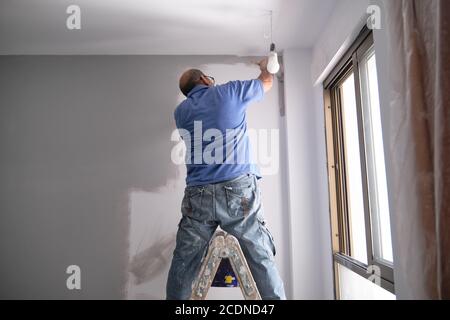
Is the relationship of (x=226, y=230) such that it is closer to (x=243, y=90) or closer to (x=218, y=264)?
(x=218, y=264)

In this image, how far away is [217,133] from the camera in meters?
1.76

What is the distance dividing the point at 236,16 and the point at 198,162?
113 cm

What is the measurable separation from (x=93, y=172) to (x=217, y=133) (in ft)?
4.28

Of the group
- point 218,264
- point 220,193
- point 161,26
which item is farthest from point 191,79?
point 218,264

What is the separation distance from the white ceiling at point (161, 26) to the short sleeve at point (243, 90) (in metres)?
0.60

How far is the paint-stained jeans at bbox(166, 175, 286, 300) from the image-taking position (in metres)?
1.58

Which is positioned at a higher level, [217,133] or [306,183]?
[217,133]

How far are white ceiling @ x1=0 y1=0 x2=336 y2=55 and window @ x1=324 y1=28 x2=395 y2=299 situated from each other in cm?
47

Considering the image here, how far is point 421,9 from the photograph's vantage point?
0.97m

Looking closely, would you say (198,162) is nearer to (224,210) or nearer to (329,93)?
(224,210)

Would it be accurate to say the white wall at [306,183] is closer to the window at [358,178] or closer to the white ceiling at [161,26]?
the window at [358,178]

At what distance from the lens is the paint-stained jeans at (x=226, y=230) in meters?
1.58

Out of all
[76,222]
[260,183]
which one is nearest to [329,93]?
[260,183]

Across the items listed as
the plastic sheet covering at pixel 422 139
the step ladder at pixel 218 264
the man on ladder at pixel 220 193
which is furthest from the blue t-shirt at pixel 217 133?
the plastic sheet covering at pixel 422 139
